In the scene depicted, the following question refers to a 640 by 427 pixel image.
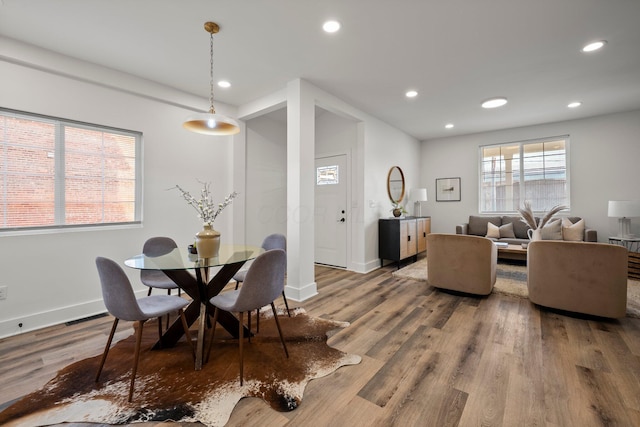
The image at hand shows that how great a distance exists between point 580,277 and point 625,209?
240 centimetres

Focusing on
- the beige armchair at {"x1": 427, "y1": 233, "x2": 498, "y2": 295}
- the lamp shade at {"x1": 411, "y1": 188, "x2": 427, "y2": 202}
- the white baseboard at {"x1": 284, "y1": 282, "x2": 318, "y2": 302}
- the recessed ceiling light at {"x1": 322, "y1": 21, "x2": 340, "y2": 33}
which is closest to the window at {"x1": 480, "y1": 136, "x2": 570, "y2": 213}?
the lamp shade at {"x1": 411, "y1": 188, "x2": 427, "y2": 202}

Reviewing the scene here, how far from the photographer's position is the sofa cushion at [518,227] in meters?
5.23

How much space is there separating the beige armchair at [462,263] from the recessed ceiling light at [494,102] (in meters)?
2.19

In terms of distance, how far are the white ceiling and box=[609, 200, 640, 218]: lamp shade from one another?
154cm

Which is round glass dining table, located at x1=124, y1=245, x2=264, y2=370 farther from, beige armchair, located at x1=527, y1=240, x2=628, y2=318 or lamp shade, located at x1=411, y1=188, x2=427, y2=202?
lamp shade, located at x1=411, y1=188, x2=427, y2=202

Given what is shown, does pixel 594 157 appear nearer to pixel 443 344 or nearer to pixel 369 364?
pixel 443 344

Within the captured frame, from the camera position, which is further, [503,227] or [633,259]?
[503,227]

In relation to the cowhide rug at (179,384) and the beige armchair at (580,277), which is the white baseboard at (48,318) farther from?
the beige armchair at (580,277)

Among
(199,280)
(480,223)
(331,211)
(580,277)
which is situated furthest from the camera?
(480,223)

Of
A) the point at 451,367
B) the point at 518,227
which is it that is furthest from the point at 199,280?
the point at 518,227

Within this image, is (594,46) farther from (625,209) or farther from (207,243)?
(207,243)

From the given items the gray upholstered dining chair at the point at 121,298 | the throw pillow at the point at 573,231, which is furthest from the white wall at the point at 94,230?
the throw pillow at the point at 573,231

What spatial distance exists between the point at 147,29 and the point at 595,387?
13.9 feet

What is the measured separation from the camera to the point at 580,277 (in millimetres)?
2742
